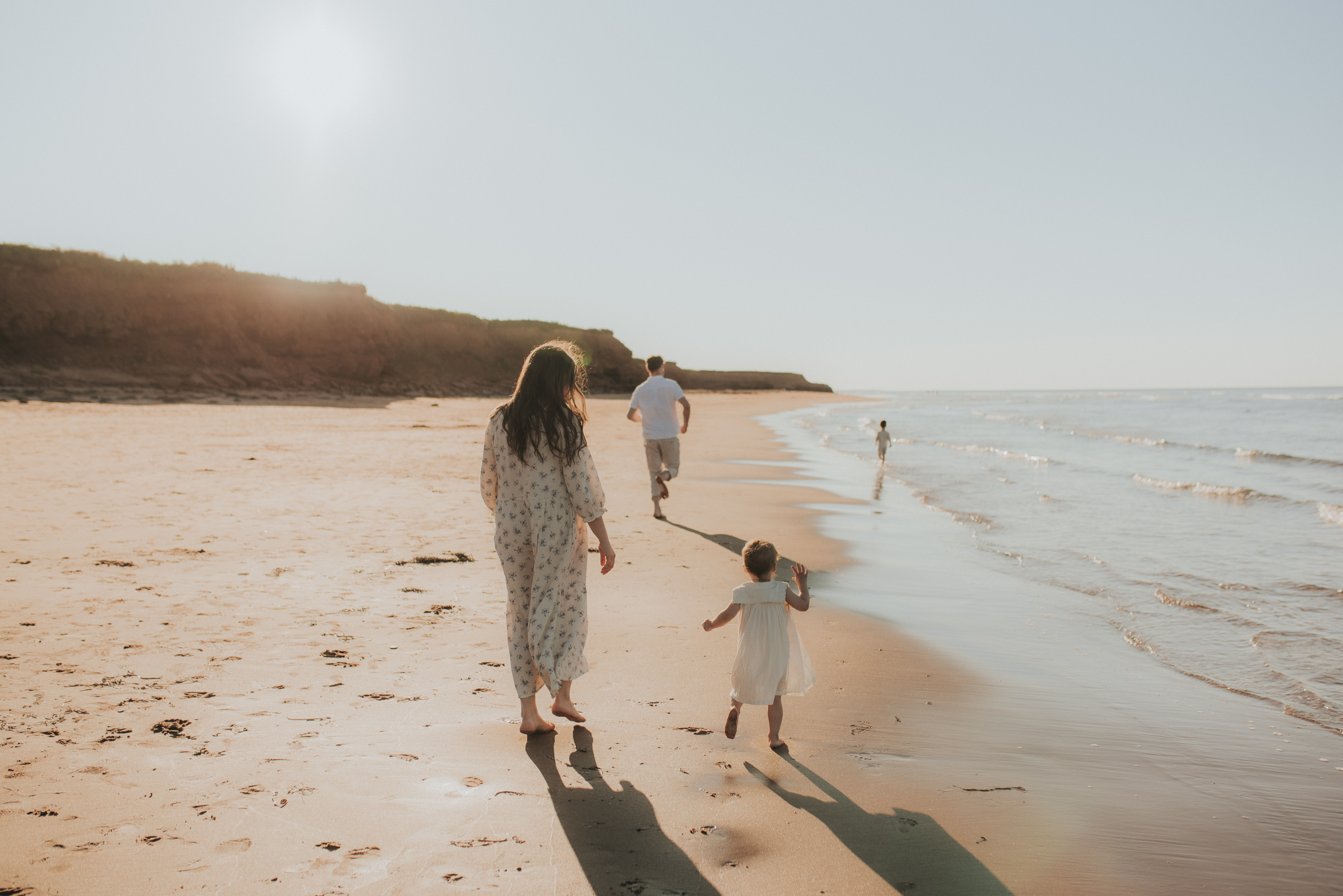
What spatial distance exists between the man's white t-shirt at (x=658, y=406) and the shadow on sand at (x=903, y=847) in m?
6.70

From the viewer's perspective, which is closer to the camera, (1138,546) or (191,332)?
(1138,546)

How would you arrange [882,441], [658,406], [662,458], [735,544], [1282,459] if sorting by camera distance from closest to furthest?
[735,544], [658,406], [662,458], [882,441], [1282,459]

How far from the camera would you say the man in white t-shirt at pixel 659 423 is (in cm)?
966

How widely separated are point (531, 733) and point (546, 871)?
1.05 metres

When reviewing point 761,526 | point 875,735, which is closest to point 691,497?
point 761,526

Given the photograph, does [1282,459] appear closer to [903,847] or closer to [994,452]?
[994,452]

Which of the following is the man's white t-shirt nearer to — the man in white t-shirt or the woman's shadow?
the man in white t-shirt

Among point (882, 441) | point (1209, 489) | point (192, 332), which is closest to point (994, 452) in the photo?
point (882, 441)

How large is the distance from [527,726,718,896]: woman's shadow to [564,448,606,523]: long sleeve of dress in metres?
1.09

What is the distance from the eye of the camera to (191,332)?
36.3 metres

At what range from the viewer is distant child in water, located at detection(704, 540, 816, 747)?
11.6 feet

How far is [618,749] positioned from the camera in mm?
3498

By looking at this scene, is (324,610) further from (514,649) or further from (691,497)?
(691,497)

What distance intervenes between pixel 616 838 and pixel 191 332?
40.9m
